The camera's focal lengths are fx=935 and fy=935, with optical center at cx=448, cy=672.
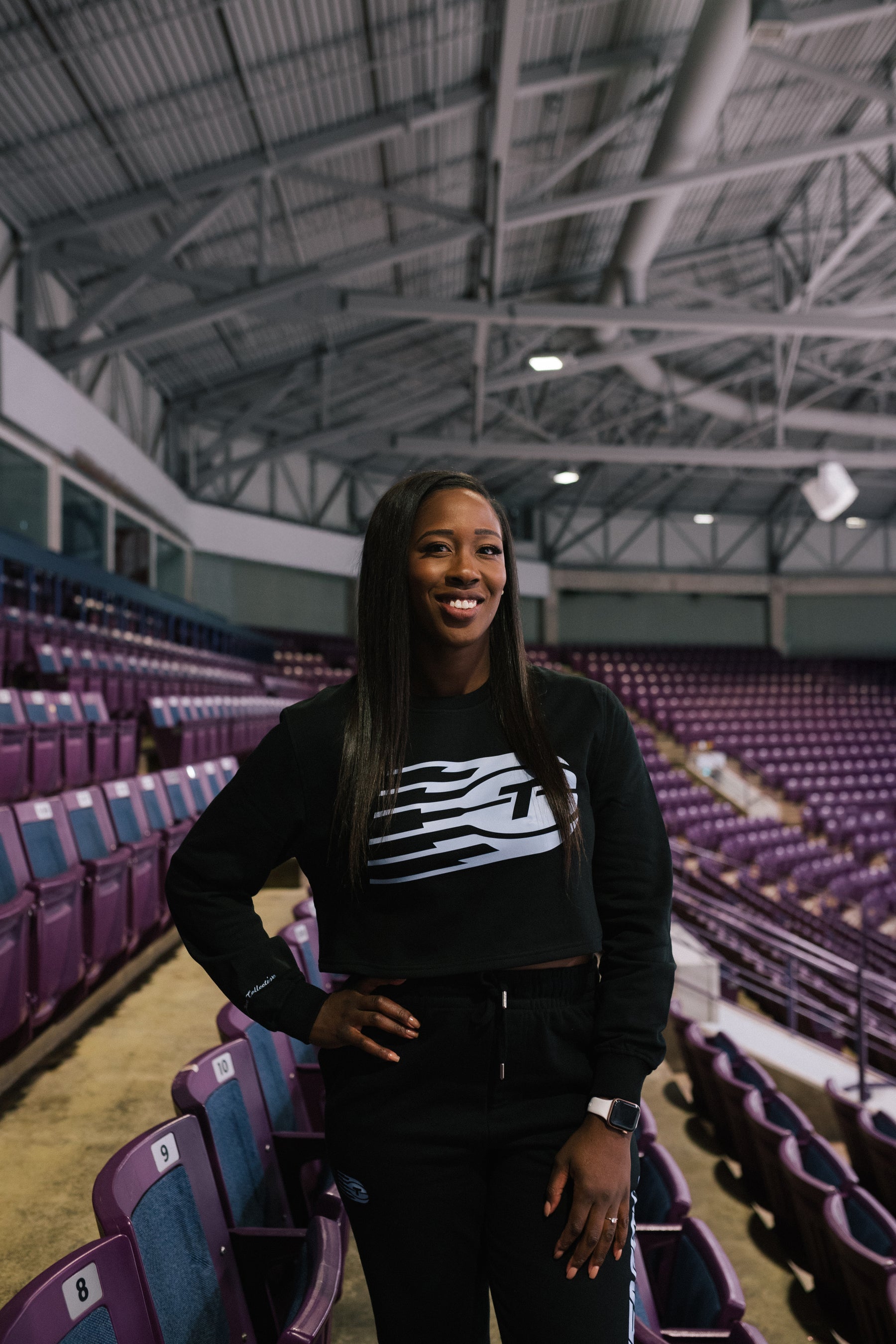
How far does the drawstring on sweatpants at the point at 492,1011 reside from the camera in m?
0.86

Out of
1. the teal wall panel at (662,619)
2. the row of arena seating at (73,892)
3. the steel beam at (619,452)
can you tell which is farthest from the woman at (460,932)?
the teal wall panel at (662,619)

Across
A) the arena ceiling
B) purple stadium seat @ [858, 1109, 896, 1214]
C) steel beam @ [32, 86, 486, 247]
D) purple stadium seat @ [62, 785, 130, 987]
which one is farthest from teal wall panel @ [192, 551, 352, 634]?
purple stadium seat @ [858, 1109, 896, 1214]

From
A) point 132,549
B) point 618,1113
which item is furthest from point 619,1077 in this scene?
point 132,549

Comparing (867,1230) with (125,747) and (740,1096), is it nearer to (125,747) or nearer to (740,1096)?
(740,1096)

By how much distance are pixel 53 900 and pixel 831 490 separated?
40.3 ft

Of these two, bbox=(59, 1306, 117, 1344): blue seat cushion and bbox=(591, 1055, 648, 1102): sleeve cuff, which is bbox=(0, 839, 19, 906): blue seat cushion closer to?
bbox=(59, 1306, 117, 1344): blue seat cushion

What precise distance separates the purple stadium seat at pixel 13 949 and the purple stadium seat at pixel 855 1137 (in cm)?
259

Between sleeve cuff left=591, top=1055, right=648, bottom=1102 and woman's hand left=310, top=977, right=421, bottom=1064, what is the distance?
17 cm

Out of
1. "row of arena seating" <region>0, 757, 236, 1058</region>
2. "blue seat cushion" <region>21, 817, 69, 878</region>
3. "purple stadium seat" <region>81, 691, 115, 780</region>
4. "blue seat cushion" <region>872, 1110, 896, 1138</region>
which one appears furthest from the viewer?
"purple stadium seat" <region>81, 691, 115, 780</region>

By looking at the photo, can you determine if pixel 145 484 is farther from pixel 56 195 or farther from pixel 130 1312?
pixel 130 1312

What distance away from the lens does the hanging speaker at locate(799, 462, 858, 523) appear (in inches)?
488

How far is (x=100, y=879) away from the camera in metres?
2.48

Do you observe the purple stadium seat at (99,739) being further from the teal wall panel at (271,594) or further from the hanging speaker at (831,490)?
the hanging speaker at (831,490)

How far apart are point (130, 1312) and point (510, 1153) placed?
0.43 m
